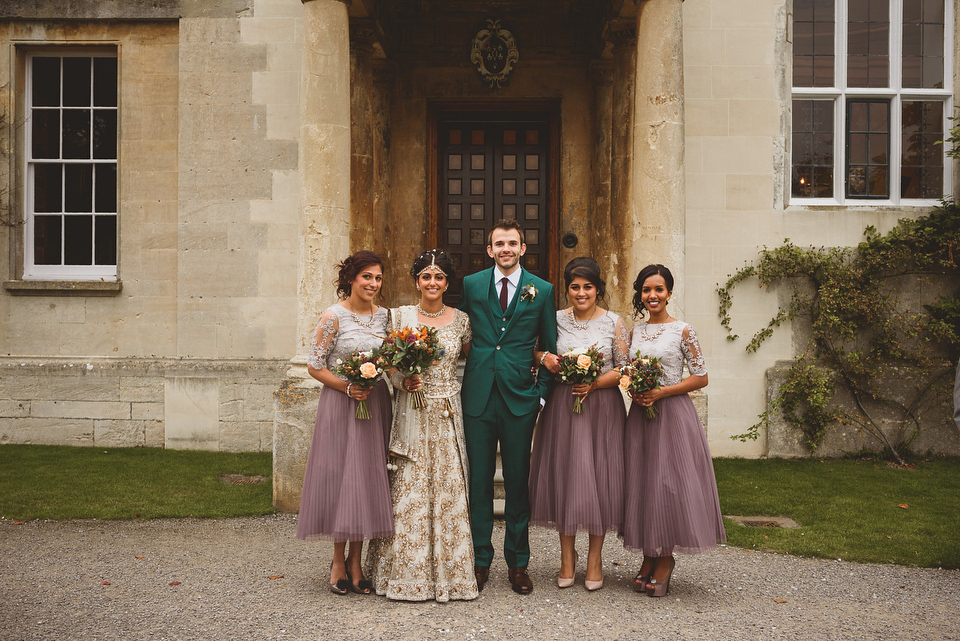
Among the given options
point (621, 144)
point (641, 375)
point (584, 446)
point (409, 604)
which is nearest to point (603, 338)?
point (641, 375)

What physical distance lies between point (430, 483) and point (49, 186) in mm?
7437

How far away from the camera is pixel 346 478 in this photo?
421 cm

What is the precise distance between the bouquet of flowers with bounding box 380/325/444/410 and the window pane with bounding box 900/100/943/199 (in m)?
7.29

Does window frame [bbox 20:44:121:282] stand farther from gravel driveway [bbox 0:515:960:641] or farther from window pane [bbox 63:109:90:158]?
gravel driveway [bbox 0:515:960:641]

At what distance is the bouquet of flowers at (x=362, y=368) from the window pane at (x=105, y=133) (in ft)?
21.5

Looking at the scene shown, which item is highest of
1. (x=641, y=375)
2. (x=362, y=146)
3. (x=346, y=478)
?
(x=362, y=146)

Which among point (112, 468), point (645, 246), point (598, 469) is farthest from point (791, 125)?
point (112, 468)

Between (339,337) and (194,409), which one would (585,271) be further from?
(194,409)

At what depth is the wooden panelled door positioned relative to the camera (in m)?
9.31

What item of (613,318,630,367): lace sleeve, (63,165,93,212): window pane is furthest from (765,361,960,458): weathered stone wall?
(63,165,93,212): window pane

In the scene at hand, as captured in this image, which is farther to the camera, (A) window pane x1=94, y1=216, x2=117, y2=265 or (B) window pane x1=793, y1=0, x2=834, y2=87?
(A) window pane x1=94, y1=216, x2=117, y2=265

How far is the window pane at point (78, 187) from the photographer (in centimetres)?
907

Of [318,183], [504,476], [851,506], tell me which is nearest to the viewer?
[504,476]

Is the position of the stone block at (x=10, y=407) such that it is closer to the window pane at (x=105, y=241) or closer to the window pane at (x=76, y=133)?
the window pane at (x=105, y=241)
